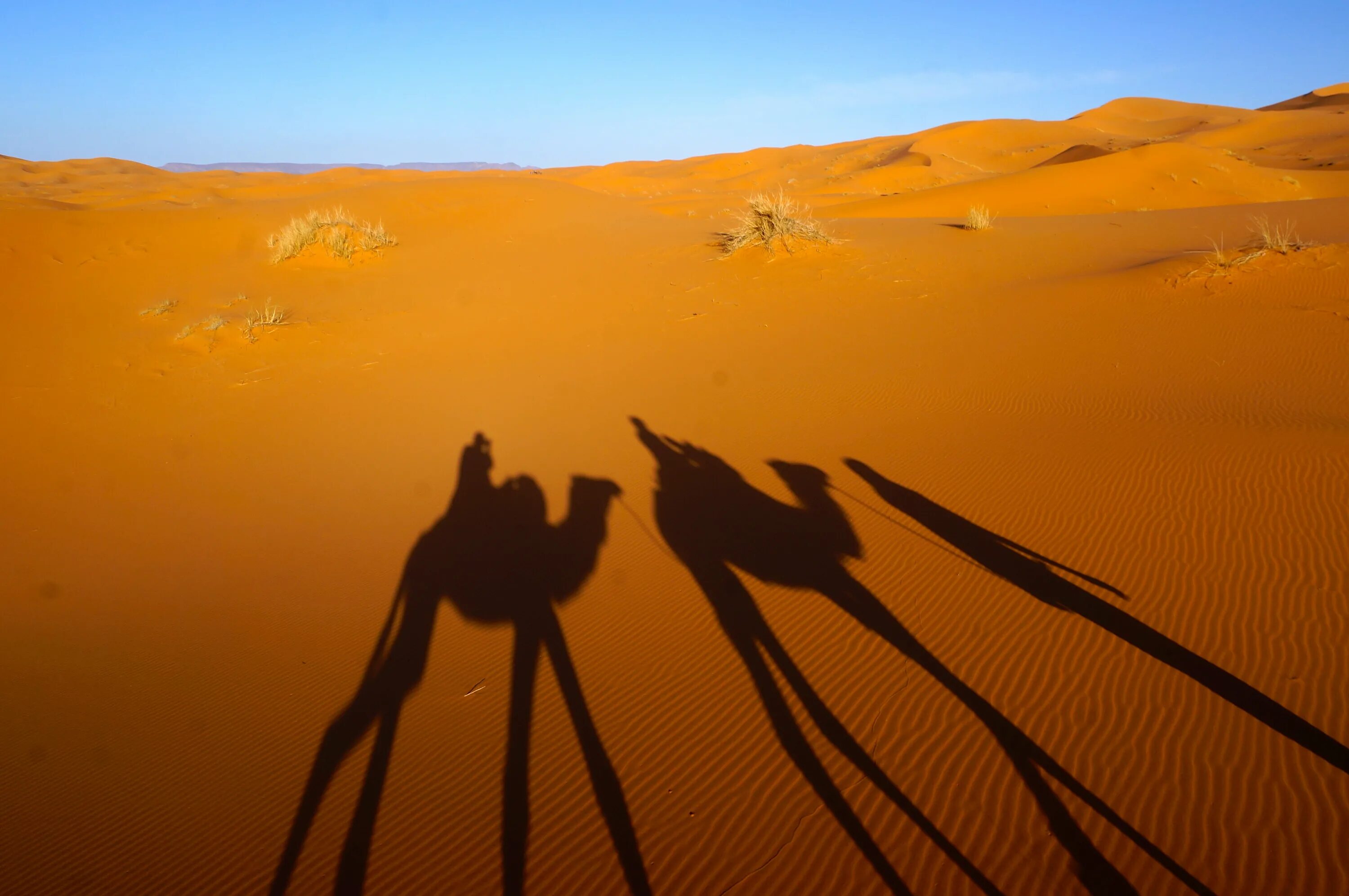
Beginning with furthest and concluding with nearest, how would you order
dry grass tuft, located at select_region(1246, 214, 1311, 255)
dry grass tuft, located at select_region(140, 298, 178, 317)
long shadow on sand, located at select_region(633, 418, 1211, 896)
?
1. dry grass tuft, located at select_region(140, 298, 178, 317)
2. dry grass tuft, located at select_region(1246, 214, 1311, 255)
3. long shadow on sand, located at select_region(633, 418, 1211, 896)

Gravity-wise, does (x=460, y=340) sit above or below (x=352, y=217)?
below

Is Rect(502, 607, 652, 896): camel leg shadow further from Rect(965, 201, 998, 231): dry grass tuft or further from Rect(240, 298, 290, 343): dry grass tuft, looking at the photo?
Rect(965, 201, 998, 231): dry grass tuft

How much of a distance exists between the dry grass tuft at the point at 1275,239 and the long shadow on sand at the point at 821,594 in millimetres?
8076

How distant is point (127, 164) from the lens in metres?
61.6

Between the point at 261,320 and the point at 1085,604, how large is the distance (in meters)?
12.2

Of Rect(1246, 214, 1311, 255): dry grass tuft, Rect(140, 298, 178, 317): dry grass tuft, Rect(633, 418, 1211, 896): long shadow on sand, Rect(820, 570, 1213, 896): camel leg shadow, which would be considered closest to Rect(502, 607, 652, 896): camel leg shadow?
Rect(633, 418, 1211, 896): long shadow on sand

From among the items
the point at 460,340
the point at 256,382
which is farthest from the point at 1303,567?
the point at 256,382

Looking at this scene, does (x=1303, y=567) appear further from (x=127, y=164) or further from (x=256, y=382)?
(x=127, y=164)

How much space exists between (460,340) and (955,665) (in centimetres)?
964

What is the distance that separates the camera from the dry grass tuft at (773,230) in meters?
14.3

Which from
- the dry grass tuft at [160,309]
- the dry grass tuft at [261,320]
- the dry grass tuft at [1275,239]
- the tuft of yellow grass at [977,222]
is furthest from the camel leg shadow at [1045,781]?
the tuft of yellow grass at [977,222]

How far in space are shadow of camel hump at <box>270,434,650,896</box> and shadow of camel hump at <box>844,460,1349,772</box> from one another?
258cm

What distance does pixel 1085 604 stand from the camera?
4434 millimetres

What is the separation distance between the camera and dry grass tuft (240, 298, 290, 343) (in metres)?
11.7
